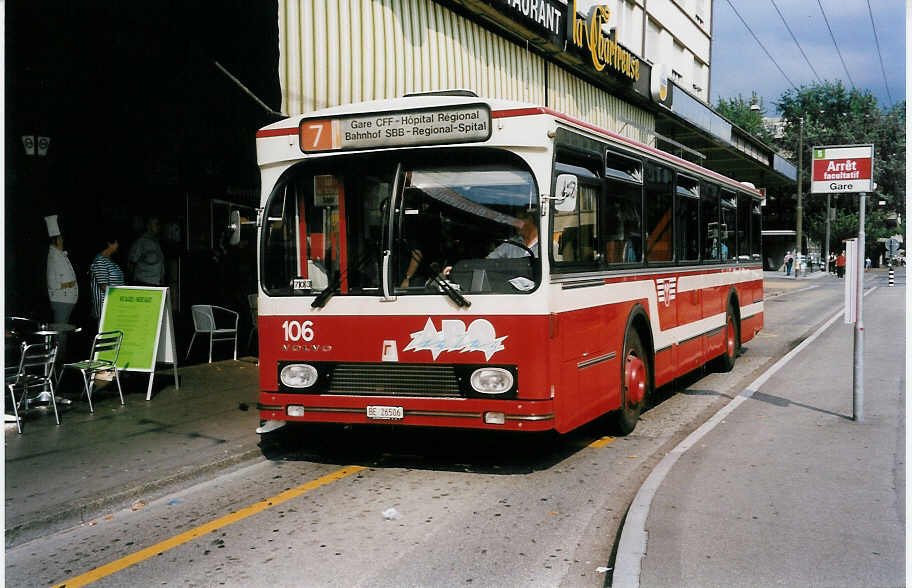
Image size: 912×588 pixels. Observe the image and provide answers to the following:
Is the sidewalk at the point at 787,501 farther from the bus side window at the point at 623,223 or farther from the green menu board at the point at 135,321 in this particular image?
the green menu board at the point at 135,321

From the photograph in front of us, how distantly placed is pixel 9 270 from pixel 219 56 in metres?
3.88

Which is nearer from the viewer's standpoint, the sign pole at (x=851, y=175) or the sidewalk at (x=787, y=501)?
the sidewalk at (x=787, y=501)

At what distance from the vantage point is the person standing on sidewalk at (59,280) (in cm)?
1010

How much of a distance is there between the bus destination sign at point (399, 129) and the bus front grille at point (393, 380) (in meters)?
1.75

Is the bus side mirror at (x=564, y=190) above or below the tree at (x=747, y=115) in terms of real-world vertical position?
below

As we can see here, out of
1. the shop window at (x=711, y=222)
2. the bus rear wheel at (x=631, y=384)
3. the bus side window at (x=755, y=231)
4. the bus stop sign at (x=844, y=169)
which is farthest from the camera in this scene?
the bus side window at (x=755, y=231)

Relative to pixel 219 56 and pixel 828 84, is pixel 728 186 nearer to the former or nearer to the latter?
pixel 219 56

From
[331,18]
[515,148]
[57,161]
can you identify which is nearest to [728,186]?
[331,18]

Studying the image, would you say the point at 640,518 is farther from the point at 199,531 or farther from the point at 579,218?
the point at 199,531

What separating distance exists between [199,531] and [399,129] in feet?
10.8

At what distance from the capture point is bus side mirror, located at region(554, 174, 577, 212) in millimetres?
6508

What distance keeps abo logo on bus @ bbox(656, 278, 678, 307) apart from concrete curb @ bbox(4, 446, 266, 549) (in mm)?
4737

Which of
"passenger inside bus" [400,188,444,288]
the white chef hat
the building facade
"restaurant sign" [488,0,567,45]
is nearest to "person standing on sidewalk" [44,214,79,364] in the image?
the white chef hat

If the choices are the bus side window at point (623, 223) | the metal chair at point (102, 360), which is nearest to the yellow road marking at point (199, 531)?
the bus side window at point (623, 223)
